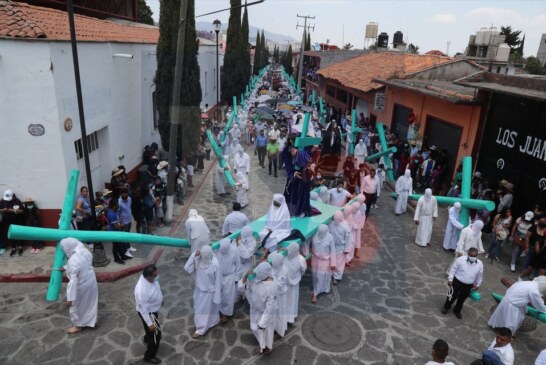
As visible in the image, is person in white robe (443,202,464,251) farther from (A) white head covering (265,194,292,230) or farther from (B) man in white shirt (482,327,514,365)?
(B) man in white shirt (482,327,514,365)

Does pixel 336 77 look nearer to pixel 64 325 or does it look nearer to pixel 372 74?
pixel 372 74

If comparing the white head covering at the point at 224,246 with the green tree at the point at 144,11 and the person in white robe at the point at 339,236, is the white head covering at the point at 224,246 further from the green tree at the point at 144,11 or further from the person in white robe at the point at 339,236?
the green tree at the point at 144,11

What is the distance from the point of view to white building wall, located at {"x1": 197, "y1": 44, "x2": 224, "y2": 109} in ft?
73.3

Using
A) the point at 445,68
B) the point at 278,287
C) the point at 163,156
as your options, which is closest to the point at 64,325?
the point at 278,287

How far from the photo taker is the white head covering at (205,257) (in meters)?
5.75

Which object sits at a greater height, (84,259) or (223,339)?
(84,259)

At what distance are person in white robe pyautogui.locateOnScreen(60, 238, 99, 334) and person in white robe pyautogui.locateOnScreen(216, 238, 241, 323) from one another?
1976 millimetres

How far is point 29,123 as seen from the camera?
24.4 ft

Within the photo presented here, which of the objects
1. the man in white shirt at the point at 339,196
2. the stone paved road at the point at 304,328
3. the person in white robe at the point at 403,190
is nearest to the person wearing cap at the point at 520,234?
the stone paved road at the point at 304,328

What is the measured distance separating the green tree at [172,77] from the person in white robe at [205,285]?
25.1 feet

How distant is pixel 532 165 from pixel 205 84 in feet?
59.7

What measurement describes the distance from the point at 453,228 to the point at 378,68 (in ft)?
44.0

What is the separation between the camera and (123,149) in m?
11.1

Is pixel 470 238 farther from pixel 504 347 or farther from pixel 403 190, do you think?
pixel 403 190
